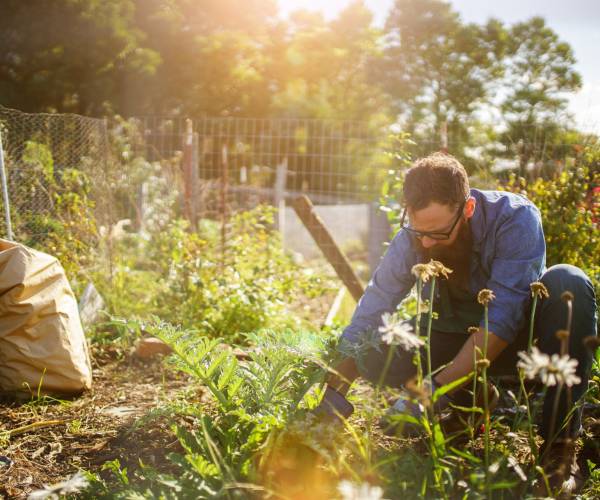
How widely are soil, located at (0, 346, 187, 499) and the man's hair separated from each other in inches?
50.2

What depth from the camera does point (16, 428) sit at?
2615 mm

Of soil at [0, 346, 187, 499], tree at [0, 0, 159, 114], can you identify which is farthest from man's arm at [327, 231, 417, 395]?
tree at [0, 0, 159, 114]

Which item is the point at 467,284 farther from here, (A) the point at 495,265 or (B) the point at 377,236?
(B) the point at 377,236

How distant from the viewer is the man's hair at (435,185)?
221 cm

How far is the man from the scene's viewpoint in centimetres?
210

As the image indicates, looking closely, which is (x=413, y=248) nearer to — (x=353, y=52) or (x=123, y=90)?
(x=123, y=90)

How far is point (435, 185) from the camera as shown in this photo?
7.25 feet

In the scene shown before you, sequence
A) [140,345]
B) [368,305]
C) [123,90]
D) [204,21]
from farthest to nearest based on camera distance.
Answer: [204,21]
[123,90]
[140,345]
[368,305]

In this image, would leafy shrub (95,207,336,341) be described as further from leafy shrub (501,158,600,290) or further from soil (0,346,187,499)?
leafy shrub (501,158,600,290)

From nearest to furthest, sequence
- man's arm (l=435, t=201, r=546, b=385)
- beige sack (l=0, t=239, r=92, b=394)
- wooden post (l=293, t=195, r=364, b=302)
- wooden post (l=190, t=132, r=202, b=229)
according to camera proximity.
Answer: man's arm (l=435, t=201, r=546, b=385)
beige sack (l=0, t=239, r=92, b=394)
wooden post (l=293, t=195, r=364, b=302)
wooden post (l=190, t=132, r=202, b=229)

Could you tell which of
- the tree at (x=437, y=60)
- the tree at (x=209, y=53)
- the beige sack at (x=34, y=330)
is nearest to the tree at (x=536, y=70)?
the tree at (x=437, y=60)

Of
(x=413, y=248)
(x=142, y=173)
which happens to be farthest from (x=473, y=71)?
(x=413, y=248)

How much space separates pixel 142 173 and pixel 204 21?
10.1 meters

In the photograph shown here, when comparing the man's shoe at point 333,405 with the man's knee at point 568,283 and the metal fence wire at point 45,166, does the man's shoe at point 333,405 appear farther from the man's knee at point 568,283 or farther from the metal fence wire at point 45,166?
the metal fence wire at point 45,166
